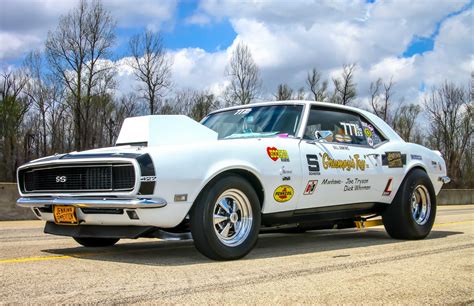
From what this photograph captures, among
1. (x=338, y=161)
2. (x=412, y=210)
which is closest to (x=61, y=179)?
(x=338, y=161)

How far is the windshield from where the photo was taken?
18.8 ft

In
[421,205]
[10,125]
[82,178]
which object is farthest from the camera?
[10,125]

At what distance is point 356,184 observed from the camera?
612 cm

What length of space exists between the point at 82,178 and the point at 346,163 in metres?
3.04

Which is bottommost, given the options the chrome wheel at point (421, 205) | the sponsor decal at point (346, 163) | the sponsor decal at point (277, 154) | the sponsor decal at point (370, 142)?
the chrome wheel at point (421, 205)

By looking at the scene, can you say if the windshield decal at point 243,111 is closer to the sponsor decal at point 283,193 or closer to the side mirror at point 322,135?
the side mirror at point 322,135

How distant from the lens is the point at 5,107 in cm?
4375

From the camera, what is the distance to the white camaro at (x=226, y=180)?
4426 mm

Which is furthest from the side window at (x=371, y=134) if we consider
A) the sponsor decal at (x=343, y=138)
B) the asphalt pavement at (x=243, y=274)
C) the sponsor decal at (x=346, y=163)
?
the asphalt pavement at (x=243, y=274)

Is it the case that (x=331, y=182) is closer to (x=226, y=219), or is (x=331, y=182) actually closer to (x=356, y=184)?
(x=356, y=184)

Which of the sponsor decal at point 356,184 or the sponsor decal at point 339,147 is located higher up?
the sponsor decal at point 339,147

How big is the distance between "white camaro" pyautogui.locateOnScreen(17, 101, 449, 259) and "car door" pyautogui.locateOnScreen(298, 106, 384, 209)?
15 millimetres

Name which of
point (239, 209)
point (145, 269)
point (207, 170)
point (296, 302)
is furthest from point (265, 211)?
point (296, 302)

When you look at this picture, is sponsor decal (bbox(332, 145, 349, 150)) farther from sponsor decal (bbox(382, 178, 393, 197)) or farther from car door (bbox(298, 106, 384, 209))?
sponsor decal (bbox(382, 178, 393, 197))
